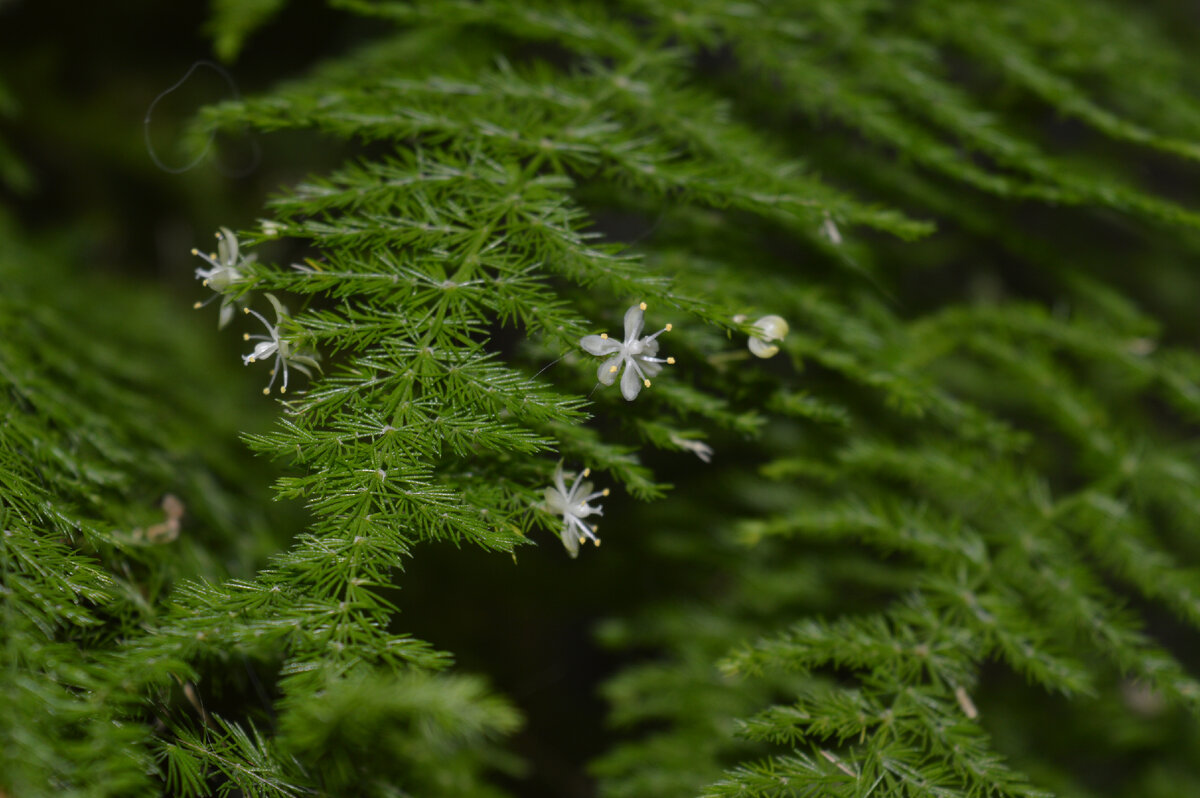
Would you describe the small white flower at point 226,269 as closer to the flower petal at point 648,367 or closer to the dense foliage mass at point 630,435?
the dense foliage mass at point 630,435

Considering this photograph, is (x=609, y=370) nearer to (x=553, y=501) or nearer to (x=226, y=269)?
(x=553, y=501)

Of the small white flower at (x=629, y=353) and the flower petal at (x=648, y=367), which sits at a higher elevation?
the small white flower at (x=629, y=353)

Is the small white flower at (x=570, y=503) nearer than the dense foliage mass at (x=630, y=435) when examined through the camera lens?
No

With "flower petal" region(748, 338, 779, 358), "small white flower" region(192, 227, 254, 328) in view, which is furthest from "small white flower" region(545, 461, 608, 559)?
"small white flower" region(192, 227, 254, 328)

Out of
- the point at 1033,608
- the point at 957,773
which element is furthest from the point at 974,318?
the point at 957,773

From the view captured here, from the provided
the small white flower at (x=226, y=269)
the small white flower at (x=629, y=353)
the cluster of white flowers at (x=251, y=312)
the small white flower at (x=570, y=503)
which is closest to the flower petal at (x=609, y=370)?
the small white flower at (x=629, y=353)

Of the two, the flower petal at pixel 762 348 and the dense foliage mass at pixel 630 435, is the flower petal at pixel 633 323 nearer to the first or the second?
the dense foliage mass at pixel 630 435

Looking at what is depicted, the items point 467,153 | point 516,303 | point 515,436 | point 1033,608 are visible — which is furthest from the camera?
point 1033,608

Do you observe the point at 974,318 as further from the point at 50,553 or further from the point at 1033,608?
the point at 50,553

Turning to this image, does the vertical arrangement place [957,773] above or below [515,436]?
below
